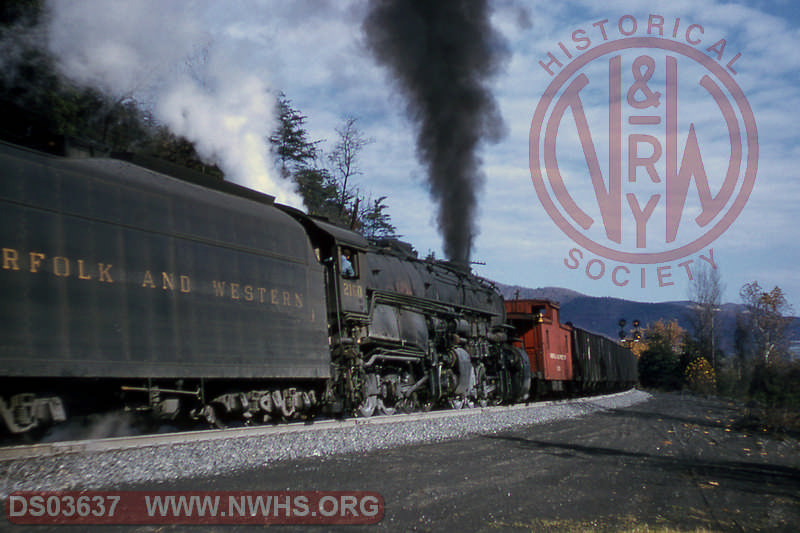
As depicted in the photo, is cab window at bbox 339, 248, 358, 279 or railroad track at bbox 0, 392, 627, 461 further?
cab window at bbox 339, 248, 358, 279

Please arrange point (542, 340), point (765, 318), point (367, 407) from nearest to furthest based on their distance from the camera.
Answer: point (367, 407) < point (542, 340) < point (765, 318)

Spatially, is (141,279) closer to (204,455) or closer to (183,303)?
(183,303)

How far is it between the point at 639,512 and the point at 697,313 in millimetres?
65217

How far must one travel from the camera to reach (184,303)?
8.41 meters

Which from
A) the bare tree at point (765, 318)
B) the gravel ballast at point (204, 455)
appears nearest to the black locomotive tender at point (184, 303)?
the gravel ballast at point (204, 455)

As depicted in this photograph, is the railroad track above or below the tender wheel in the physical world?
above

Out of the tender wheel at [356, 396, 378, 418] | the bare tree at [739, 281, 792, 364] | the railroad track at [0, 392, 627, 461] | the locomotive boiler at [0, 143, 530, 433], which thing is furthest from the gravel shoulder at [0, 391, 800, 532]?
the bare tree at [739, 281, 792, 364]

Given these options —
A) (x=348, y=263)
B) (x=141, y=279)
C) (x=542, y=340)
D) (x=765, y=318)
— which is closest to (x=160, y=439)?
(x=141, y=279)

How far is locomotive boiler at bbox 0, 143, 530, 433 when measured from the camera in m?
6.68

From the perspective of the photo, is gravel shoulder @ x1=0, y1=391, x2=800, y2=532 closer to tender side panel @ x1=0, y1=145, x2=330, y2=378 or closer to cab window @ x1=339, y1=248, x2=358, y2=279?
tender side panel @ x1=0, y1=145, x2=330, y2=378

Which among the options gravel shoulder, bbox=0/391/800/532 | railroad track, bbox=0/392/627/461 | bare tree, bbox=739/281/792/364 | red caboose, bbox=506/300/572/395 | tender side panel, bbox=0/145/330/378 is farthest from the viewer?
bare tree, bbox=739/281/792/364

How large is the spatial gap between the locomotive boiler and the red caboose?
8.20 metres

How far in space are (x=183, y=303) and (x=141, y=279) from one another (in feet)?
2.40

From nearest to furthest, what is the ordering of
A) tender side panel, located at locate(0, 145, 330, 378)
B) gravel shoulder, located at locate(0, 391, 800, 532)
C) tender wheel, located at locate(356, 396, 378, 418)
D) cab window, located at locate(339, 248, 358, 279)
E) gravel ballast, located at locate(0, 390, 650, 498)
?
gravel shoulder, located at locate(0, 391, 800, 532) → gravel ballast, located at locate(0, 390, 650, 498) → tender side panel, located at locate(0, 145, 330, 378) → cab window, located at locate(339, 248, 358, 279) → tender wheel, located at locate(356, 396, 378, 418)
